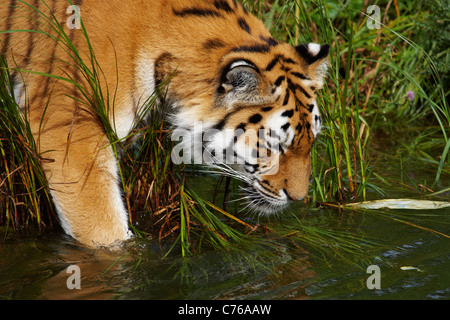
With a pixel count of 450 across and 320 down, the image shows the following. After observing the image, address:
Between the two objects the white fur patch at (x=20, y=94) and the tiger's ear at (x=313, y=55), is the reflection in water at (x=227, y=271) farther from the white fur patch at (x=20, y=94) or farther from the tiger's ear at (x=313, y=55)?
the tiger's ear at (x=313, y=55)

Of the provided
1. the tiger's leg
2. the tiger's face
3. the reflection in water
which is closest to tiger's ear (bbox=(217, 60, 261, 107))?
the tiger's face

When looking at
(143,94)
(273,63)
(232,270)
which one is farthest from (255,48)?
(232,270)

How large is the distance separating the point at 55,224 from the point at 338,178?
70.8 inches

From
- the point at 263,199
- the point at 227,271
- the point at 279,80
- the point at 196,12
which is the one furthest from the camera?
the point at 263,199

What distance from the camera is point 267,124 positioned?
309 centimetres

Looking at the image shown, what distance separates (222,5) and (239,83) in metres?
0.55

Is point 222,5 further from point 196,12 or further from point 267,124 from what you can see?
point 267,124

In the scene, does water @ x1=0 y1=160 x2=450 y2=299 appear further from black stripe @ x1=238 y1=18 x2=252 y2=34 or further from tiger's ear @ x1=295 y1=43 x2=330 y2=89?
black stripe @ x1=238 y1=18 x2=252 y2=34

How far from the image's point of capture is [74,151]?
3027 millimetres

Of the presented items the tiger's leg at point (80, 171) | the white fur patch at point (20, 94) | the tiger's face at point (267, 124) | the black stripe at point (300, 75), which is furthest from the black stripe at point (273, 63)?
the white fur patch at point (20, 94)
